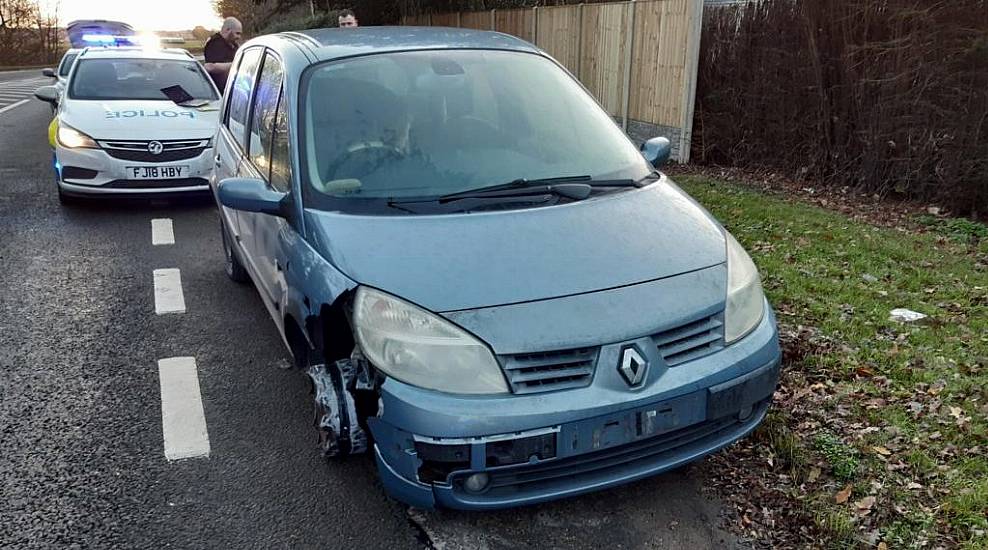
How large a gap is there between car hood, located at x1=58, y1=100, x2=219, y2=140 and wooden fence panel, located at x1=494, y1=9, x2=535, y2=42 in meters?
7.29

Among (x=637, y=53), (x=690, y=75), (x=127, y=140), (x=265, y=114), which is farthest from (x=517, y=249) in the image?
(x=637, y=53)

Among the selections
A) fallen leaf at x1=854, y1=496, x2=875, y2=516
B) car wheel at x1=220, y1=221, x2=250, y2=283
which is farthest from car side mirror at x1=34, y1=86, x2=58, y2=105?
fallen leaf at x1=854, y1=496, x2=875, y2=516

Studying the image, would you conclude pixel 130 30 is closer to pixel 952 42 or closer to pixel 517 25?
pixel 517 25

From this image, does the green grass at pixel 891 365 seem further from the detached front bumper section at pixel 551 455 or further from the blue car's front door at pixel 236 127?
the blue car's front door at pixel 236 127

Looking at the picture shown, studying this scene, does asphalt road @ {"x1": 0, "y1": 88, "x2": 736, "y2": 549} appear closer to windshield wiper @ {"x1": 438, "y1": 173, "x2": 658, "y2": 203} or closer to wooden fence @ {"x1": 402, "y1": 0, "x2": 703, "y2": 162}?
windshield wiper @ {"x1": 438, "y1": 173, "x2": 658, "y2": 203}

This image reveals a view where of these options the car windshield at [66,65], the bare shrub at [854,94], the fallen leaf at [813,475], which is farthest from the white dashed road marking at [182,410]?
the car windshield at [66,65]

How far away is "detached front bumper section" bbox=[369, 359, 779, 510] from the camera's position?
261 centimetres

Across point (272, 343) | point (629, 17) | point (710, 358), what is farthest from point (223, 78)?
point (710, 358)

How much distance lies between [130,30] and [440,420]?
26594 mm

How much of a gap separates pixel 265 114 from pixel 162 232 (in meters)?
3.68

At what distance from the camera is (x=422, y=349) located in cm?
269

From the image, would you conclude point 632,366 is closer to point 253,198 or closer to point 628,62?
point 253,198

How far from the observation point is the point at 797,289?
207 inches

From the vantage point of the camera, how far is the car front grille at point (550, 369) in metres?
2.64
